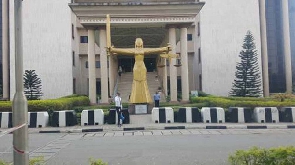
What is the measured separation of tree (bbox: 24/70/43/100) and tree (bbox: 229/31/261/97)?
62.1ft

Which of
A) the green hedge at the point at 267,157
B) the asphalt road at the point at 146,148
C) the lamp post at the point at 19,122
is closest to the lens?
the lamp post at the point at 19,122

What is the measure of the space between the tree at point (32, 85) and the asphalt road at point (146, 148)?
18660 mm

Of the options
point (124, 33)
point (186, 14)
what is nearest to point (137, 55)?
point (186, 14)

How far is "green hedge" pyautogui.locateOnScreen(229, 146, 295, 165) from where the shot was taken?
4.66 meters

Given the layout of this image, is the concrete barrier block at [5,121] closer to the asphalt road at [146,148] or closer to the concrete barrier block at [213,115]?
the asphalt road at [146,148]

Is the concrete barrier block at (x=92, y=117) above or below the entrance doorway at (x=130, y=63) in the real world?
below

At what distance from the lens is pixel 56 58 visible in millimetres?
30438

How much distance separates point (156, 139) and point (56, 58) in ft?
75.3

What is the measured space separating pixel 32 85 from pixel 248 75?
2064cm

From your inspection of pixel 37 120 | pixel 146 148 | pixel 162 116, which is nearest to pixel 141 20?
pixel 162 116

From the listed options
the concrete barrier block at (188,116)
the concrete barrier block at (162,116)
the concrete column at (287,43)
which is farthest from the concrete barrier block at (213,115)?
the concrete column at (287,43)

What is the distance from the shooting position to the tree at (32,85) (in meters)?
28.7

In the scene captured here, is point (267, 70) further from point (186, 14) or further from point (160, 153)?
point (160, 153)

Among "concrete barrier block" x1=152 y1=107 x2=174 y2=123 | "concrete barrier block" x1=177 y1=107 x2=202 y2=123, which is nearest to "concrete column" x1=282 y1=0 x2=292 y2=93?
"concrete barrier block" x1=177 y1=107 x2=202 y2=123
